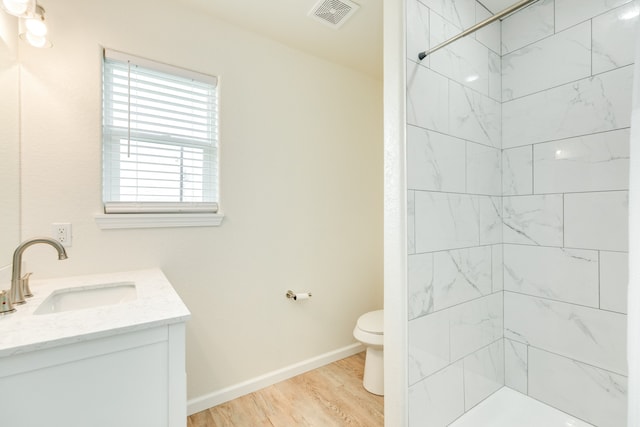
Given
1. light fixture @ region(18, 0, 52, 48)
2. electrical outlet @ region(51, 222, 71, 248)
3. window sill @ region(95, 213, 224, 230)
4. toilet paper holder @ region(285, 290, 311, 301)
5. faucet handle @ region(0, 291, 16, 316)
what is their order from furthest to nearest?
toilet paper holder @ region(285, 290, 311, 301), window sill @ region(95, 213, 224, 230), electrical outlet @ region(51, 222, 71, 248), light fixture @ region(18, 0, 52, 48), faucet handle @ region(0, 291, 16, 316)

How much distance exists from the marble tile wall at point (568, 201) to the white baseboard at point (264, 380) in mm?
1171

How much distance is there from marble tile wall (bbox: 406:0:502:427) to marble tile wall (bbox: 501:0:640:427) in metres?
0.09

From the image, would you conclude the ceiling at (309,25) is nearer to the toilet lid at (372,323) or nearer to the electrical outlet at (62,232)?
the electrical outlet at (62,232)

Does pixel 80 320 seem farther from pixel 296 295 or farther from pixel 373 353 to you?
pixel 373 353

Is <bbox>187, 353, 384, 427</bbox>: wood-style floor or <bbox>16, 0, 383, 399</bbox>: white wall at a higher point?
<bbox>16, 0, 383, 399</bbox>: white wall

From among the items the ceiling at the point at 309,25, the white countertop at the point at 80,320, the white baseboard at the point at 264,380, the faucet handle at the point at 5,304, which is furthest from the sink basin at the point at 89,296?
the ceiling at the point at 309,25

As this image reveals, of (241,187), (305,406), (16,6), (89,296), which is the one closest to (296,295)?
(305,406)

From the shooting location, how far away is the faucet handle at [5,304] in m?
0.98

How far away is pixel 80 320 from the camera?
0.93 m

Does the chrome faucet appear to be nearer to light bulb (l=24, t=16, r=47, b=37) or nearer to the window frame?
the window frame

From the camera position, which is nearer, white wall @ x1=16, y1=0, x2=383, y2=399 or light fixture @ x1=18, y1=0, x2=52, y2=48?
Result: light fixture @ x1=18, y1=0, x2=52, y2=48

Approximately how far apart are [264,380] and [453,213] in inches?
64.2

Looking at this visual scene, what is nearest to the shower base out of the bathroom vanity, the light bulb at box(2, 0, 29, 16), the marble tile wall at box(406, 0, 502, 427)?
the marble tile wall at box(406, 0, 502, 427)

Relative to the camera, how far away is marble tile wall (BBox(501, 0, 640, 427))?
1318 mm
